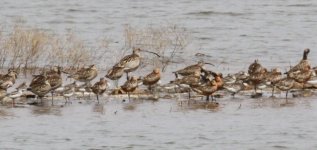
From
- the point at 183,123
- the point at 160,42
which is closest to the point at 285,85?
the point at 183,123

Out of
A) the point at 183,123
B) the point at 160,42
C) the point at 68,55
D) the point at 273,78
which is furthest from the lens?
the point at 160,42

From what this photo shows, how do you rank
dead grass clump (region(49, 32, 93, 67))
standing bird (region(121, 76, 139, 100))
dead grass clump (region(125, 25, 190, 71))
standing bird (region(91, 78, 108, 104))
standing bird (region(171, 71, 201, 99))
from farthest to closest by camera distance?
dead grass clump (region(125, 25, 190, 71)), dead grass clump (region(49, 32, 93, 67)), standing bird (region(171, 71, 201, 99)), standing bird (region(121, 76, 139, 100)), standing bird (region(91, 78, 108, 104))

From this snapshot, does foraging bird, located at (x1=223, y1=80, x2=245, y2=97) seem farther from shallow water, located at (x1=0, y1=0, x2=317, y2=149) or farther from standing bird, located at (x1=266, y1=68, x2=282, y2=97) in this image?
standing bird, located at (x1=266, y1=68, x2=282, y2=97)

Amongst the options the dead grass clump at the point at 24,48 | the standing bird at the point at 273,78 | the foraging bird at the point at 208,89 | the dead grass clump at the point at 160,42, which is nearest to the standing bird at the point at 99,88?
the foraging bird at the point at 208,89

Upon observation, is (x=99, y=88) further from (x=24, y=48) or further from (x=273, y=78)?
(x=24, y=48)

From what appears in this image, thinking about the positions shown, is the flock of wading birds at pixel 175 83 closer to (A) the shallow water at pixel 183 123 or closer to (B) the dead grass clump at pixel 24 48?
(A) the shallow water at pixel 183 123

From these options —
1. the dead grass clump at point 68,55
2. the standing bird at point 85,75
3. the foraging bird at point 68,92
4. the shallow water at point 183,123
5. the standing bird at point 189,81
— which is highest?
the dead grass clump at point 68,55

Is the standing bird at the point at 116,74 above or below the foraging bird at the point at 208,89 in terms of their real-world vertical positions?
above

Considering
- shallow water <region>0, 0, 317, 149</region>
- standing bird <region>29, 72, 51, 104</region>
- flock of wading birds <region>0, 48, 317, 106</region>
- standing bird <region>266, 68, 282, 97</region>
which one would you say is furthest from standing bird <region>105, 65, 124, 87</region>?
standing bird <region>266, 68, 282, 97</region>

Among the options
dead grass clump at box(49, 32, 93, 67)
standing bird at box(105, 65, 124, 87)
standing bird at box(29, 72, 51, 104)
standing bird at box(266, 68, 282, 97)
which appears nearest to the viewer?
standing bird at box(29, 72, 51, 104)

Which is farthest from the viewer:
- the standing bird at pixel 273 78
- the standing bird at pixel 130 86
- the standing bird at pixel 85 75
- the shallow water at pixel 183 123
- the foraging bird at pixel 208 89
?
the standing bird at pixel 85 75

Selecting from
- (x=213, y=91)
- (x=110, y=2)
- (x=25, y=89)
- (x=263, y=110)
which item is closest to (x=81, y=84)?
(x=25, y=89)

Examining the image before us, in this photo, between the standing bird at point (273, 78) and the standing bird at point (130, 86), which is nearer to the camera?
the standing bird at point (130, 86)

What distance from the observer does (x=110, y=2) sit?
139 ft
